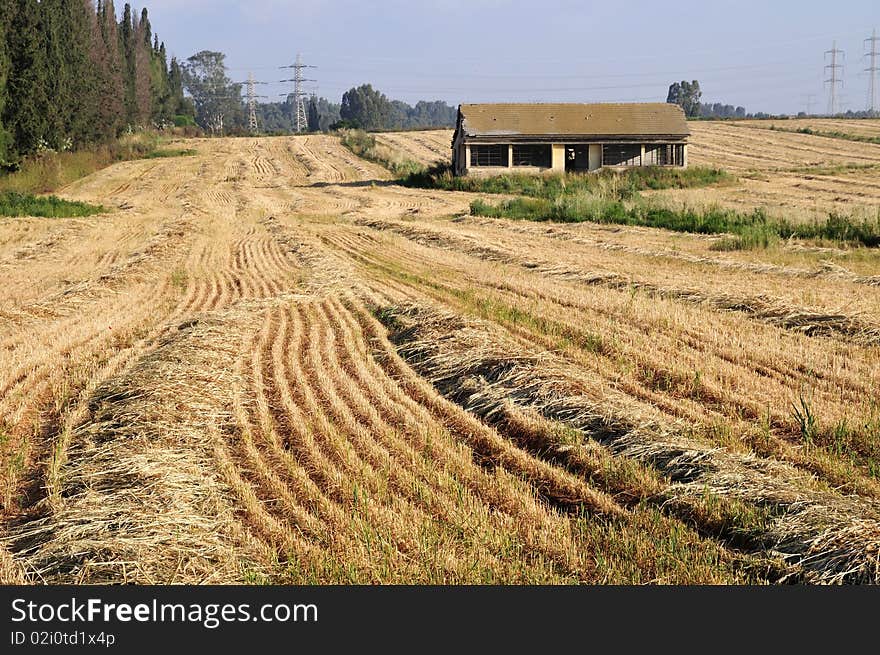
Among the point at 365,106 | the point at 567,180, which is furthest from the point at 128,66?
the point at 365,106

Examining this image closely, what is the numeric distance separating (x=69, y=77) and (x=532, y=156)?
26552 mm

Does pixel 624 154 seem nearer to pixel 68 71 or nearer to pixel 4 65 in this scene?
pixel 68 71

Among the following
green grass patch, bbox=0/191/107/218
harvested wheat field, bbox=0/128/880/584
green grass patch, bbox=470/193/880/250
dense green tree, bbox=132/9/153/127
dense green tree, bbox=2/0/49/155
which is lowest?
harvested wheat field, bbox=0/128/880/584

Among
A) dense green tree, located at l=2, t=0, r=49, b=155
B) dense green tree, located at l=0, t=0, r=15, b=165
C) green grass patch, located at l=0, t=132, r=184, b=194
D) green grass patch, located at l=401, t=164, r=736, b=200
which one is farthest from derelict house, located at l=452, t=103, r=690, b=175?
dense green tree, located at l=0, t=0, r=15, b=165

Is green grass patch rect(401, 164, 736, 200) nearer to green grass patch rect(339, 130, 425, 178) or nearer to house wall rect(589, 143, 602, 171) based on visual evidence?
house wall rect(589, 143, 602, 171)

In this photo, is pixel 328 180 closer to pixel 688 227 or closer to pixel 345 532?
pixel 688 227

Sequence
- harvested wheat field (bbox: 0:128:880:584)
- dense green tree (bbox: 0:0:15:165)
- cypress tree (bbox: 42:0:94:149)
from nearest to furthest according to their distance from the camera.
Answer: harvested wheat field (bbox: 0:128:880:584) < dense green tree (bbox: 0:0:15:165) < cypress tree (bbox: 42:0:94:149)

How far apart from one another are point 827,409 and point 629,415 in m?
1.76

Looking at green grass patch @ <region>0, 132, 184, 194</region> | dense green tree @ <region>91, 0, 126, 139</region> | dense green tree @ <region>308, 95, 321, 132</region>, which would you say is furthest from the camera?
dense green tree @ <region>308, 95, 321, 132</region>

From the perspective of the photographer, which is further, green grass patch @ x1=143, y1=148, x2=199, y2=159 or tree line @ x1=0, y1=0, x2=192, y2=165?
green grass patch @ x1=143, y1=148, x2=199, y2=159

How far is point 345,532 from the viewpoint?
5.25 metres

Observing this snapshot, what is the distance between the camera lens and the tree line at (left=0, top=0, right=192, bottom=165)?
3828cm

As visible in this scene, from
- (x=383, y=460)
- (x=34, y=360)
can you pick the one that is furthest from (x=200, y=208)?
(x=383, y=460)

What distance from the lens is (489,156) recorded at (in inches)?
1895
